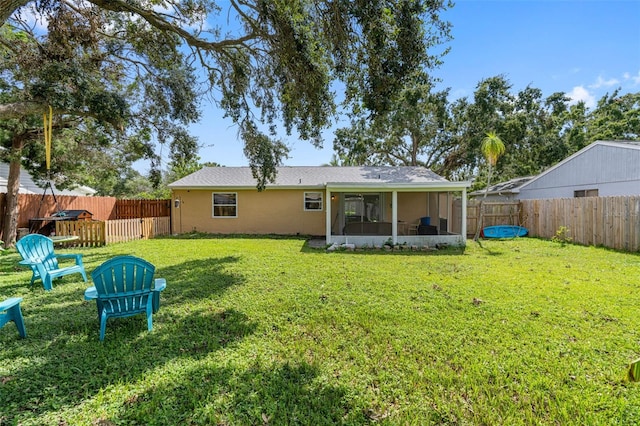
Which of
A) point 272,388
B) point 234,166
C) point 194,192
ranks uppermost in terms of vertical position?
point 234,166

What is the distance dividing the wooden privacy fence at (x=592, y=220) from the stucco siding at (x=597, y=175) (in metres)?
3.43

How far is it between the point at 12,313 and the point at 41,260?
122 inches

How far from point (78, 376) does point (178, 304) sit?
210cm

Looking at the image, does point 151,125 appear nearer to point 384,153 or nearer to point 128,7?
point 128,7

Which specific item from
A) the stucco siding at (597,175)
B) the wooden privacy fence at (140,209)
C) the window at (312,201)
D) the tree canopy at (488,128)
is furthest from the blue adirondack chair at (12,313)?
the stucco siding at (597,175)

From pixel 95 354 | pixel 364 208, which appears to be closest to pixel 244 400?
pixel 95 354

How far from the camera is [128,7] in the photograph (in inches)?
238

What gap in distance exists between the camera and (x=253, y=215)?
50.3 ft

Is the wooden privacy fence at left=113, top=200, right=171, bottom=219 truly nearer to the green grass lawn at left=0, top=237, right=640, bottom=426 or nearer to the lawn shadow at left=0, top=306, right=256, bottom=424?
the green grass lawn at left=0, top=237, right=640, bottom=426

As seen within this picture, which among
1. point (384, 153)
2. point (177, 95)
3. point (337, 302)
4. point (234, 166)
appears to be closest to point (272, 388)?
point (337, 302)

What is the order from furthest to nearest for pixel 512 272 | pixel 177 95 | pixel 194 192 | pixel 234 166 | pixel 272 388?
pixel 234 166, pixel 194 192, pixel 177 95, pixel 512 272, pixel 272 388

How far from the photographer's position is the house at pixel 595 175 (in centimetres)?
1276

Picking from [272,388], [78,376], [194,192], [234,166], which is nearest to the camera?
[272,388]

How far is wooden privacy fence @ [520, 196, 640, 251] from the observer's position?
956 centimetres
